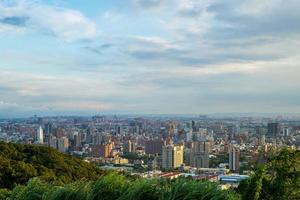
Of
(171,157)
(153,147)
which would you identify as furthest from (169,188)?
(153,147)

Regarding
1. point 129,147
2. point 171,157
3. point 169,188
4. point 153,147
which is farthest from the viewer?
point 129,147

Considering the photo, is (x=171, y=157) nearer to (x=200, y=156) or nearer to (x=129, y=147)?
(x=200, y=156)

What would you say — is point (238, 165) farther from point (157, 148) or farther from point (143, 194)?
point (143, 194)

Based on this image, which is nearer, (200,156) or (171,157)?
(171,157)

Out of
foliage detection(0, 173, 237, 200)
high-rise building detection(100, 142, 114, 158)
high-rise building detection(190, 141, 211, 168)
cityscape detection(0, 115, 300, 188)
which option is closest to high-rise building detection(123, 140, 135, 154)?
cityscape detection(0, 115, 300, 188)

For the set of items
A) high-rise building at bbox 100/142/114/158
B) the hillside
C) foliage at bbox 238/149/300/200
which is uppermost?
foliage at bbox 238/149/300/200

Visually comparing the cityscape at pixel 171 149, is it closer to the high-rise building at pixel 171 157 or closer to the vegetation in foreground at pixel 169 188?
the high-rise building at pixel 171 157

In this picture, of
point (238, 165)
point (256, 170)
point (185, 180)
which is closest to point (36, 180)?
point (185, 180)

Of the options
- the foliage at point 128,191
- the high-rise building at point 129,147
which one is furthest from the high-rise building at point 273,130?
the foliage at point 128,191

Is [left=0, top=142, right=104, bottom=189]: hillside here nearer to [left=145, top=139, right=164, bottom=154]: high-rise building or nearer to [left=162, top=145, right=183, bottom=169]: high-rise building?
[left=162, top=145, right=183, bottom=169]: high-rise building
